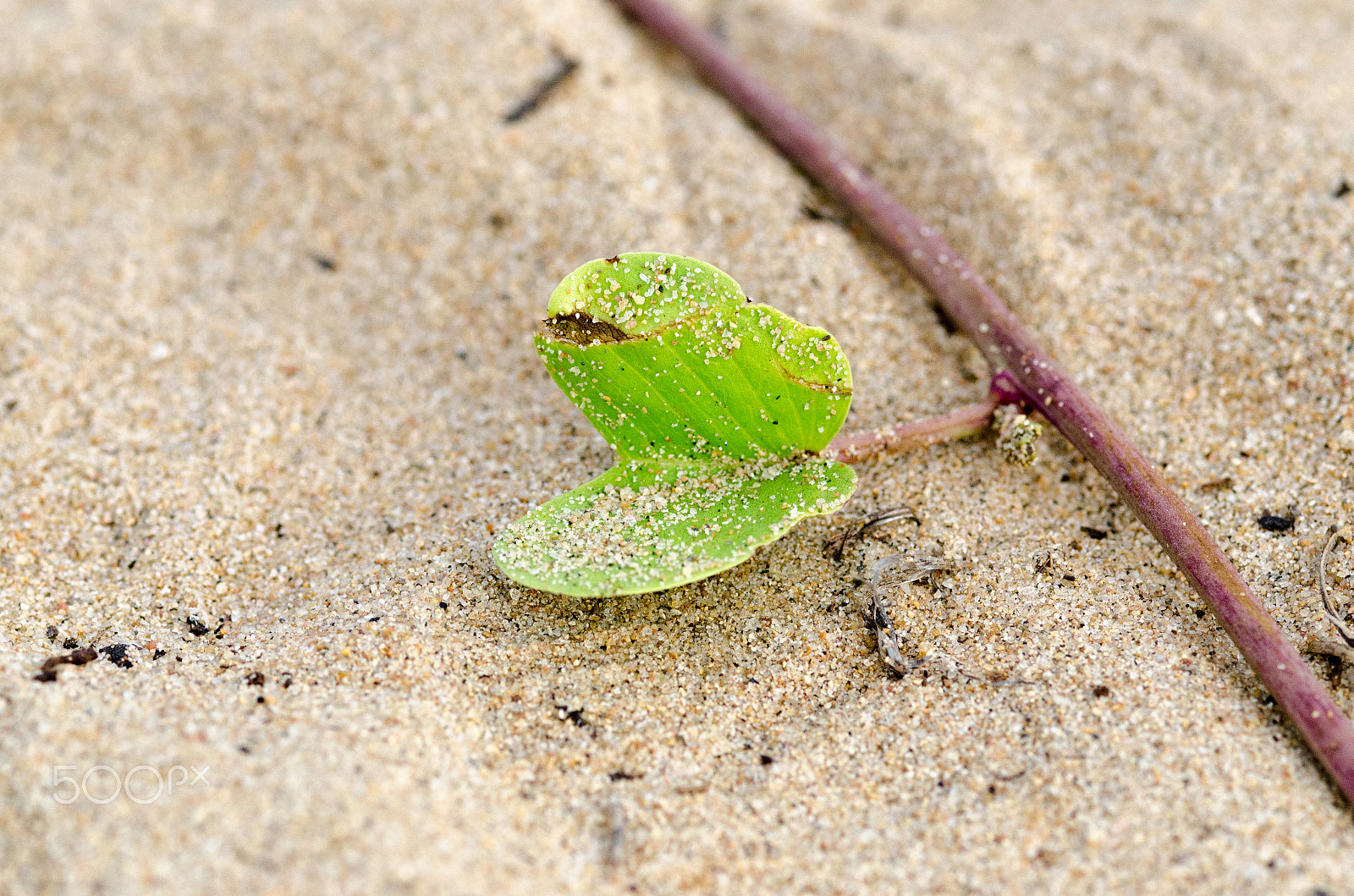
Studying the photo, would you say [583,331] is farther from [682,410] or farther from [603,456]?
[603,456]


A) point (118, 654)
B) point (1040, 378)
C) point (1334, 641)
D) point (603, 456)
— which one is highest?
point (1040, 378)

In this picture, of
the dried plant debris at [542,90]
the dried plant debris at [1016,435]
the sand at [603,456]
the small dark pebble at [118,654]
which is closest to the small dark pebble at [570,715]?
the sand at [603,456]

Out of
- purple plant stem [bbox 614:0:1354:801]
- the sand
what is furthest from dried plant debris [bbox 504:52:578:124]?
purple plant stem [bbox 614:0:1354:801]

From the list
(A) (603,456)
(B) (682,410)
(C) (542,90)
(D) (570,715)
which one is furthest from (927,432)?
(C) (542,90)

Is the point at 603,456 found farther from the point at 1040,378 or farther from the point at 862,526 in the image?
the point at 1040,378

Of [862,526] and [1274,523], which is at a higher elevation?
[1274,523]

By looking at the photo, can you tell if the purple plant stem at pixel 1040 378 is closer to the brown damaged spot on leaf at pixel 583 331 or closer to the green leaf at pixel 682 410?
the green leaf at pixel 682 410

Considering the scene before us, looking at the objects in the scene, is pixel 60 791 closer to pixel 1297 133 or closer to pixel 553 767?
pixel 553 767

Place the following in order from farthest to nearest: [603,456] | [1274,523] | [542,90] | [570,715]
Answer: [542,90]
[603,456]
[1274,523]
[570,715]

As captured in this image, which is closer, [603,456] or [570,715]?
[570,715]

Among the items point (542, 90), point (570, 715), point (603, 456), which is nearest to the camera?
point (570, 715)
